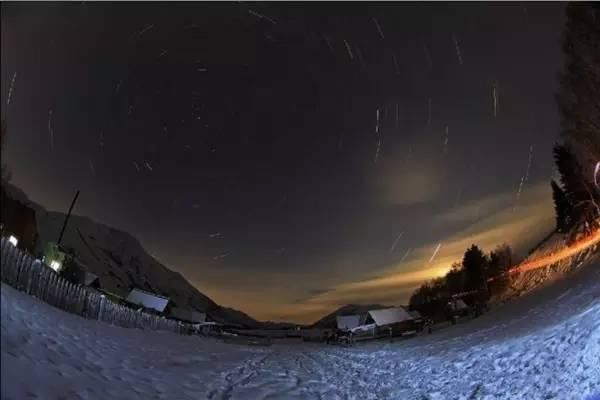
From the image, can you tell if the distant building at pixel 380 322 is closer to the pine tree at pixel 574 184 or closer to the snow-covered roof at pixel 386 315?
the snow-covered roof at pixel 386 315

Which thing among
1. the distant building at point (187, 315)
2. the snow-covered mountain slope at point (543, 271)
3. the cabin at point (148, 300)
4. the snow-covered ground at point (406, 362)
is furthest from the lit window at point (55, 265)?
the snow-covered mountain slope at point (543, 271)

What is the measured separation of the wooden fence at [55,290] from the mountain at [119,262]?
5 cm

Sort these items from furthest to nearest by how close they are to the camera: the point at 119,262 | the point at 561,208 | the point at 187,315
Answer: the point at 561,208, the point at 187,315, the point at 119,262

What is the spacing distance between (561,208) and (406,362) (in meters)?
0.76

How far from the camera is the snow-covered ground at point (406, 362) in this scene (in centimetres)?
94

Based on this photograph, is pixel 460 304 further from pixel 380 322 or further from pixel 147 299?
pixel 147 299

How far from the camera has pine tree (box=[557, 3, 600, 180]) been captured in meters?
1.57

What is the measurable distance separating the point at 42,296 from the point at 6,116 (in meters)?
0.30

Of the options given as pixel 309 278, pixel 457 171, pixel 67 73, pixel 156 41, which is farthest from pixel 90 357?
pixel 457 171

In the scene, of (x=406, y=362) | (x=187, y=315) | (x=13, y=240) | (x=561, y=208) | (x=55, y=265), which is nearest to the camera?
(x=13, y=240)

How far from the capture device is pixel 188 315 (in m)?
1.10

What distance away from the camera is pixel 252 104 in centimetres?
134

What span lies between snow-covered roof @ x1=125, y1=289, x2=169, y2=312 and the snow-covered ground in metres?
0.07

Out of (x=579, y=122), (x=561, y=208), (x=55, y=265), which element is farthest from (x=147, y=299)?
(x=579, y=122)
